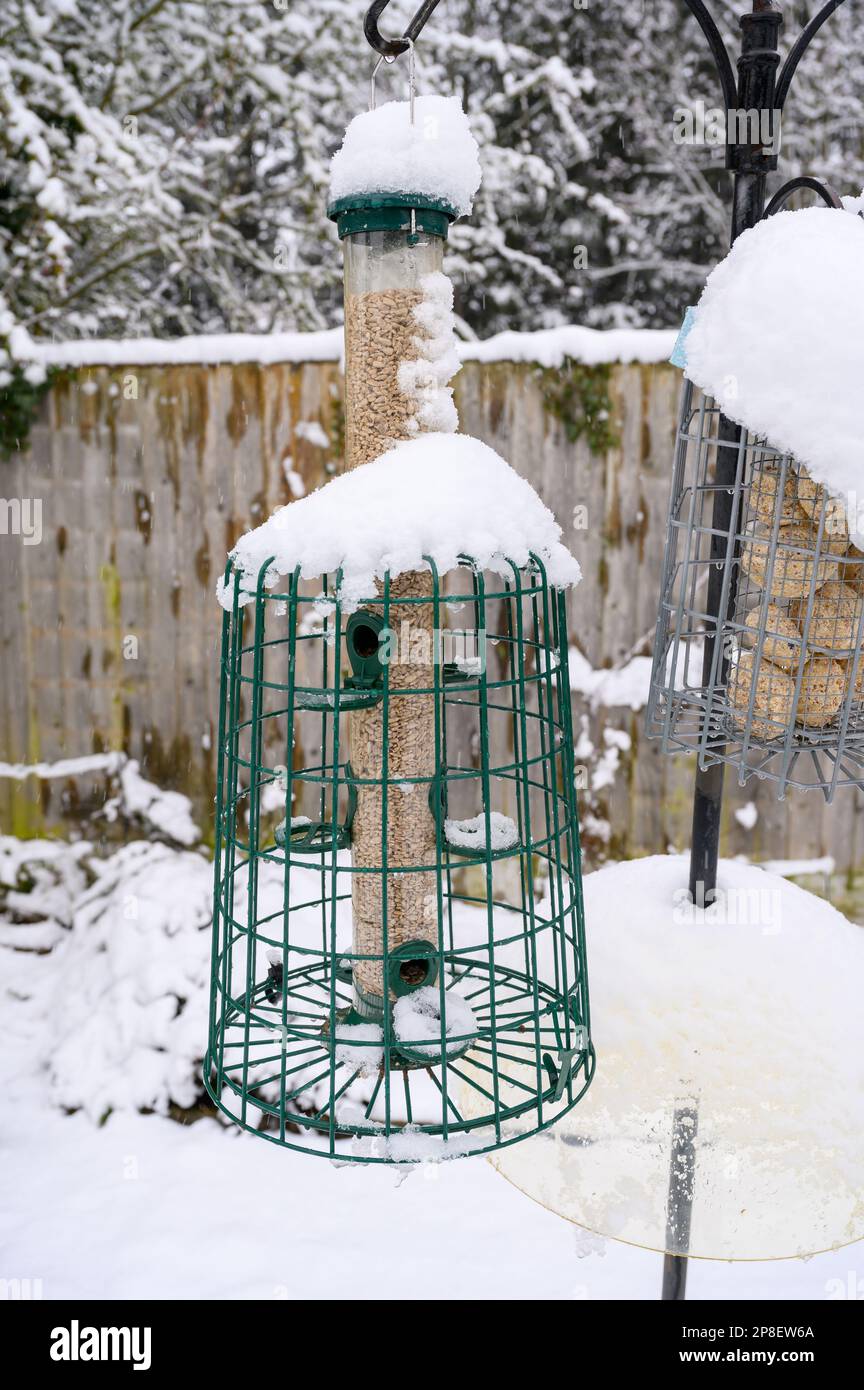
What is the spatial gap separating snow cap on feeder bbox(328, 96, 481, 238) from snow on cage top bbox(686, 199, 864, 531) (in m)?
0.41

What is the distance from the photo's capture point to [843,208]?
1509 millimetres

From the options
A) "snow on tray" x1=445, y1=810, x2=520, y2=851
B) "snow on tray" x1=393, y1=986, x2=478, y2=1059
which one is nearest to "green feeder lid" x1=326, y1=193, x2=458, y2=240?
"snow on tray" x1=445, y1=810, x2=520, y2=851

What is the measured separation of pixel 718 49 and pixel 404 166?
50 centimetres

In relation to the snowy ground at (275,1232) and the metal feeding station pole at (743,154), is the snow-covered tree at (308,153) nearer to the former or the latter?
the snowy ground at (275,1232)

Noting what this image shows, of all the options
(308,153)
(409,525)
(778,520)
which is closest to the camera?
(409,525)

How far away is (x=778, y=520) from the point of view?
145 cm

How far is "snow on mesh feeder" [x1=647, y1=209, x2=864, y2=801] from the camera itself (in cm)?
137

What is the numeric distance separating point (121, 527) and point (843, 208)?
3.31 m

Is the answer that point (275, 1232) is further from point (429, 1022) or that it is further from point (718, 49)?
point (718, 49)

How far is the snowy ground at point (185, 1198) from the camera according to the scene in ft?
9.62

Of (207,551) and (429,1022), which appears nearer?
(429,1022)

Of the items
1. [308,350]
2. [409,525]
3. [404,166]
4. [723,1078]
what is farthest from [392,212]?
[308,350]
